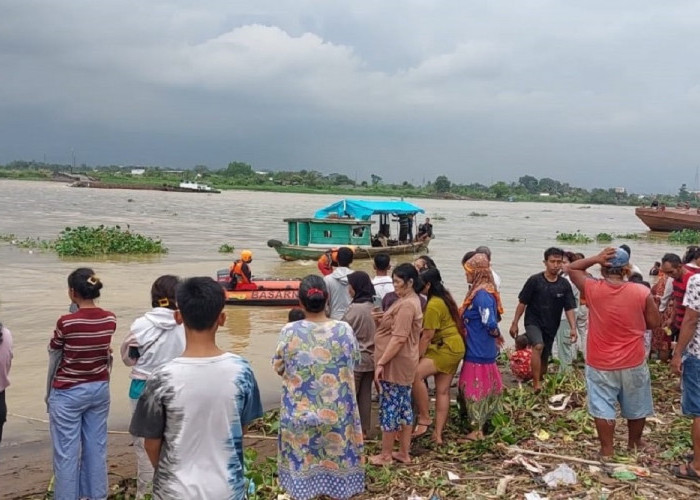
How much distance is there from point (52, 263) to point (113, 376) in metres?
14.6

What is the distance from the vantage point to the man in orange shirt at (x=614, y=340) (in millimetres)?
4715

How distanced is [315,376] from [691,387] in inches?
104

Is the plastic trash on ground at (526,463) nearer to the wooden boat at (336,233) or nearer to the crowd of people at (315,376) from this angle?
the crowd of people at (315,376)

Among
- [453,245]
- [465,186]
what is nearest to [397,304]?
[453,245]

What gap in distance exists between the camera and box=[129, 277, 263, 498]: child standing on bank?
8.76 feet

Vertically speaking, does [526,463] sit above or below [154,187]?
below

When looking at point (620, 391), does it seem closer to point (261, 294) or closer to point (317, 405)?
point (317, 405)

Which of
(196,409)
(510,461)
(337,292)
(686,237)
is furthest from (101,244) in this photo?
(686,237)

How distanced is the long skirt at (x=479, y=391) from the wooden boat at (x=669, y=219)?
1631 inches

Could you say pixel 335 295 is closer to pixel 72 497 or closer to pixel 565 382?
Result: pixel 565 382

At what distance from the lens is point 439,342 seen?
18.4 feet

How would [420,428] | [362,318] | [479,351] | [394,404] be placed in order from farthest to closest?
[420,428] → [479,351] → [362,318] → [394,404]

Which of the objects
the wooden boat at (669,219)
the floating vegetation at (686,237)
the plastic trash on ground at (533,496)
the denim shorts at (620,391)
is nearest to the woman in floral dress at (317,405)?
the plastic trash on ground at (533,496)

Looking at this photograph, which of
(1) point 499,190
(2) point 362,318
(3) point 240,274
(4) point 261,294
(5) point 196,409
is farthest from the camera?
(1) point 499,190
